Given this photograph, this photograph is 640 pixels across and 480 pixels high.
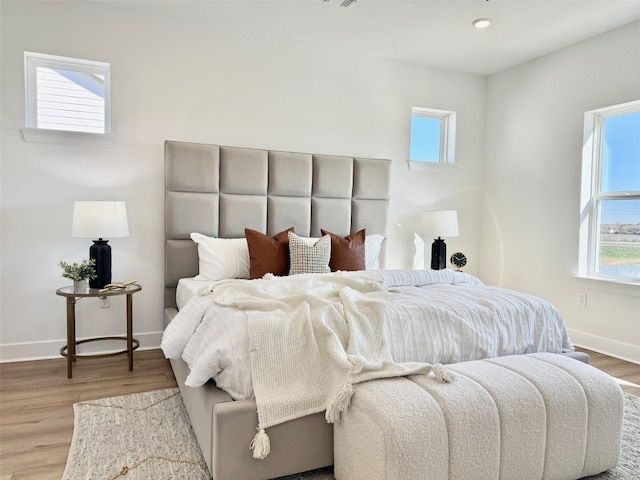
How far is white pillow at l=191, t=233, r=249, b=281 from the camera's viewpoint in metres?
3.41

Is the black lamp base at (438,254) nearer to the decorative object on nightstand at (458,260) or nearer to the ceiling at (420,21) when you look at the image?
the decorative object on nightstand at (458,260)

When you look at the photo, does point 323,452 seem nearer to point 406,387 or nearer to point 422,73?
point 406,387

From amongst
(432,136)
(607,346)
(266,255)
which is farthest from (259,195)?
(607,346)

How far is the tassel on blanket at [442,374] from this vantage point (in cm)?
178

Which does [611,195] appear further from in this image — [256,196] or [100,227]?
[100,227]

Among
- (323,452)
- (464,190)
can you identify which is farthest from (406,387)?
(464,190)

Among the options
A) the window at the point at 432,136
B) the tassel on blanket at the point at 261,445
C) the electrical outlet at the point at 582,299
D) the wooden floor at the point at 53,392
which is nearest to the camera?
the tassel on blanket at the point at 261,445

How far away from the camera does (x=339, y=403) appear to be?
1.73 m

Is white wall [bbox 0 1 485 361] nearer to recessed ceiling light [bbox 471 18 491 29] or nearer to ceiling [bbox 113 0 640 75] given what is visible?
ceiling [bbox 113 0 640 75]

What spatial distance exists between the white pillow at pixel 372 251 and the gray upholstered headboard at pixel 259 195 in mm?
202

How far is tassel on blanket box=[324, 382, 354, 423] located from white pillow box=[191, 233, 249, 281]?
1836 mm

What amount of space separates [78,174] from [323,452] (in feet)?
9.01

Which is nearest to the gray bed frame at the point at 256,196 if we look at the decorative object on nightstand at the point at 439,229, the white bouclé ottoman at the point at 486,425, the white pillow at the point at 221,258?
the white pillow at the point at 221,258

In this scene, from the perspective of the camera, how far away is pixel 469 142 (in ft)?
16.2
